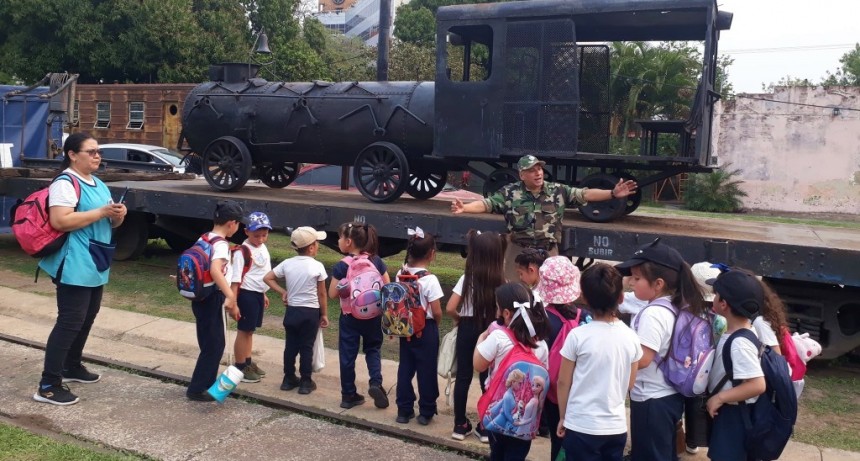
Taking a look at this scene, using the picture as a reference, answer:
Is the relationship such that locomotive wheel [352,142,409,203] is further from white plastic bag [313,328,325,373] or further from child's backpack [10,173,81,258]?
child's backpack [10,173,81,258]

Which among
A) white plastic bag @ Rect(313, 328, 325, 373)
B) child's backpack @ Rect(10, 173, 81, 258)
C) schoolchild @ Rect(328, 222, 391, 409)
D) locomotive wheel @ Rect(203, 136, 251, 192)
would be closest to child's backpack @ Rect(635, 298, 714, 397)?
schoolchild @ Rect(328, 222, 391, 409)

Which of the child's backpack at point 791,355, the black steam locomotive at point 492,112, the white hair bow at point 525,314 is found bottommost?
the child's backpack at point 791,355

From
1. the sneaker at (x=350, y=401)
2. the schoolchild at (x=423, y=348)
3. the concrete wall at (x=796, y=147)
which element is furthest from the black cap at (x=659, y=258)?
the concrete wall at (x=796, y=147)

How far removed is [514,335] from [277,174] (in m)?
8.26

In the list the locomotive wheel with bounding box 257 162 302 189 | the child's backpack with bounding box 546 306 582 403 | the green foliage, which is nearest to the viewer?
the child's backpack with bounding box 546 306 582 403

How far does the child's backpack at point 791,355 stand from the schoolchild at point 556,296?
Answer: 100cm

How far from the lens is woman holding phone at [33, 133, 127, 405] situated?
5.12 meters

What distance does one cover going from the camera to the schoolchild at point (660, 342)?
378cm

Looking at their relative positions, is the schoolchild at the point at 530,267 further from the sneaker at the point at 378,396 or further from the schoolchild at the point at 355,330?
the sneaker at the point at 378,396

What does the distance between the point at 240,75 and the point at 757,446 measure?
8.52 m

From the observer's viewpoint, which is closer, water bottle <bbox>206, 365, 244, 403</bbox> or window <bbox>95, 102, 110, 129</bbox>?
water bottle <bbox>206, 365, 244, 403</bbox>

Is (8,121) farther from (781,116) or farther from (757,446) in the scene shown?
(781,116)

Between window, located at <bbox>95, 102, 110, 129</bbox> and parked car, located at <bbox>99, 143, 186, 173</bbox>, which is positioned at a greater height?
window, located at <bbox>95, 102, 110, 129</bbox>

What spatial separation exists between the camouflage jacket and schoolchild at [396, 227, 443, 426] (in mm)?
1286
